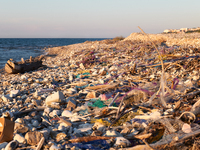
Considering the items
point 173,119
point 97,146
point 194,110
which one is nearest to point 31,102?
point 97,146

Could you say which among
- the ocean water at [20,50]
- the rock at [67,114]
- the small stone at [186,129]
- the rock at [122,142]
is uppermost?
the ocean water at [20,50]

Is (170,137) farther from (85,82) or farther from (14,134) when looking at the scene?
(85,82)

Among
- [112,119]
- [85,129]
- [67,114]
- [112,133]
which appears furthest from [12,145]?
[112,119]

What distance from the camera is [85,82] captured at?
4535 mm

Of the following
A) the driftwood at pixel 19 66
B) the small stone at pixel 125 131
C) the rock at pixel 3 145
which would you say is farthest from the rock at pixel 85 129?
the driftwood at pixel 19 66

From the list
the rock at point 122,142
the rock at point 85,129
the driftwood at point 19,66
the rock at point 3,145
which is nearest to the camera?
the rock at point 122,142

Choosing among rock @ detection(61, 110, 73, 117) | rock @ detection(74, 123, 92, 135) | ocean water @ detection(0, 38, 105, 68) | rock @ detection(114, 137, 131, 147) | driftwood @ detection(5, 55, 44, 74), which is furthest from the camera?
ocean water @ detection(0, 38, 105, 68)

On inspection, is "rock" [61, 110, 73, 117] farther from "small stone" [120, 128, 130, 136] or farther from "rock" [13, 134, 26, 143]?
"small stone" [120, 128, 130, 136]

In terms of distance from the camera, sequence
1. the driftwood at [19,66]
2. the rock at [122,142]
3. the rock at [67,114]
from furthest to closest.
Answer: the driftwood at [19,66] → the rock at [67,114] → the rock at [122,142]

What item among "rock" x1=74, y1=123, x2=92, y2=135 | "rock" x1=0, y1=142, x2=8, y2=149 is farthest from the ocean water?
"rock" x1=74, y1=123, x2=92, y2=135

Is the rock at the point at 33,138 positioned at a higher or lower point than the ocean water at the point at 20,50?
lower

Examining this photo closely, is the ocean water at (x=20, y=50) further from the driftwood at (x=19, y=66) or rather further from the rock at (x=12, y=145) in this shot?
the rock at (x=12, y=145)

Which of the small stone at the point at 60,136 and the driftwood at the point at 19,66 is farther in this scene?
the driftwood at the point at 19,66

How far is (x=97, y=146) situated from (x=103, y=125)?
17.7 inches
